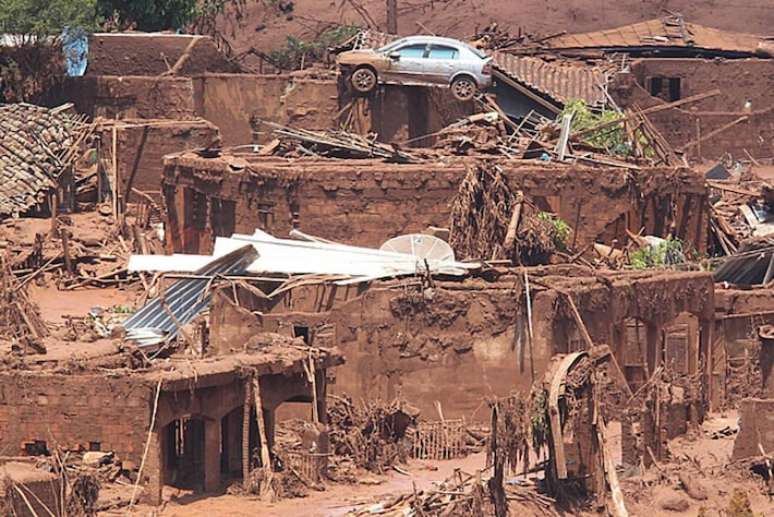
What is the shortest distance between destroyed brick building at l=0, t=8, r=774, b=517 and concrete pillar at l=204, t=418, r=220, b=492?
3 centimetres

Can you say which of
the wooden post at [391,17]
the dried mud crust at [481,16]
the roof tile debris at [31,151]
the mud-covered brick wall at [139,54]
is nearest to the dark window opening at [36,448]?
the roof tile debris at [31,151]

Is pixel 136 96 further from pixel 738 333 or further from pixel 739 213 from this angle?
pixel 738 333

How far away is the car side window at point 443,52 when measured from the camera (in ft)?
190

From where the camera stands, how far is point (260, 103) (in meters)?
60.1

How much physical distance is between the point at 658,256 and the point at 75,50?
15181 millimetres

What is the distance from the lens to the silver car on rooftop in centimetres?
5772

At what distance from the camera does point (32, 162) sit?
55.8 meters

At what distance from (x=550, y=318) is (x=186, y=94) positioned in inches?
732

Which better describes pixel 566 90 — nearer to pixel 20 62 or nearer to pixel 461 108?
pixel 461 108

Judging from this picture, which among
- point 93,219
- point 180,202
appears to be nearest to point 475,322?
point 180,202

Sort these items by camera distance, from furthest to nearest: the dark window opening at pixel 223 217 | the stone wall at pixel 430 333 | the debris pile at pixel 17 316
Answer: the dark window opening at pixel 223 217
the stone wall at pixel 430 333
the debris pile at pixel 17 316

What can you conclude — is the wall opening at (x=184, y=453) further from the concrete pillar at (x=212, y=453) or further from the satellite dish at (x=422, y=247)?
the satellite dish at (x=422, y=247)

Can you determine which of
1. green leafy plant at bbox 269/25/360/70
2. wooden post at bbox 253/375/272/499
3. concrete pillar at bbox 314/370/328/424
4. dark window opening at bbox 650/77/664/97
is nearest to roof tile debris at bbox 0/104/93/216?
green leafy plant at bbox 269/25/360/70

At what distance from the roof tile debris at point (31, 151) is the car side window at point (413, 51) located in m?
5.44
